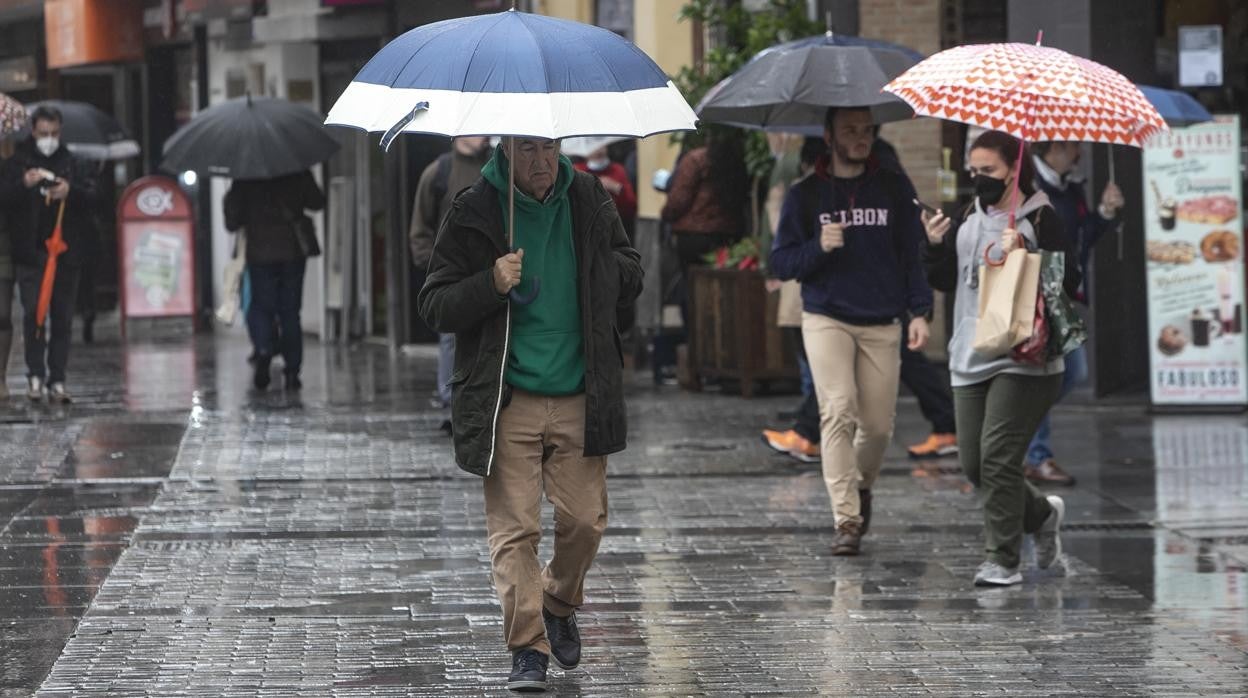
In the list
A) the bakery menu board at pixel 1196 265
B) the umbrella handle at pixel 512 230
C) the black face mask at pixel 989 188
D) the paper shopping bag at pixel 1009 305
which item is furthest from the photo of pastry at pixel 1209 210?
the umbrella handle at pixel 512 230

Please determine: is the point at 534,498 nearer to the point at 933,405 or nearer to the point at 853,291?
the point at 853,291

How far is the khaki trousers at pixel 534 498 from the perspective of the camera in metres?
6.17

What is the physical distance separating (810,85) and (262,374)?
6930mm

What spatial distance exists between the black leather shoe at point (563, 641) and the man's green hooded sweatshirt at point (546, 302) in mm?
738

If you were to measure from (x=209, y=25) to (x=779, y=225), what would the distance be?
15.1 metres

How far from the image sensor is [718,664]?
6648 millimetres

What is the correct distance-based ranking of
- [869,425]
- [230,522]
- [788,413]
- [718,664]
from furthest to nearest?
1. [788,413]
2. [230,522]
3. [869,425]
4. [718,664]

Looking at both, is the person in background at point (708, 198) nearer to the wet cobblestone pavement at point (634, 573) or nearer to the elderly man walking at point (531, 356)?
the wet cobblestone pavement at point (634, 573)

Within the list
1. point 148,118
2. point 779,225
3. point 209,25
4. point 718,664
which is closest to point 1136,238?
point 779,225

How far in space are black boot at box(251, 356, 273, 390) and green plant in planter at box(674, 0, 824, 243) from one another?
3293 mm

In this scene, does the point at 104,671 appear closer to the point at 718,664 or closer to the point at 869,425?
the point at 718,664

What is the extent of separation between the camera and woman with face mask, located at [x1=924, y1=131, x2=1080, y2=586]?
7625 mm

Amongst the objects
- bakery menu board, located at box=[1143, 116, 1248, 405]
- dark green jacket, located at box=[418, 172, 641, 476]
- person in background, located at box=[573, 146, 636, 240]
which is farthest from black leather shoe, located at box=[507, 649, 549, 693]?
person in background, located at box=[573, 146, 636, 240]

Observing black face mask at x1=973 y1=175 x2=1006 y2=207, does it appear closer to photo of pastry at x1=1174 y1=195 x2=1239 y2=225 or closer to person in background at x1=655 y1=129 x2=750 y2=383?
photo of pastry at x1=1174 y1=195 x2=1239 y2=225
